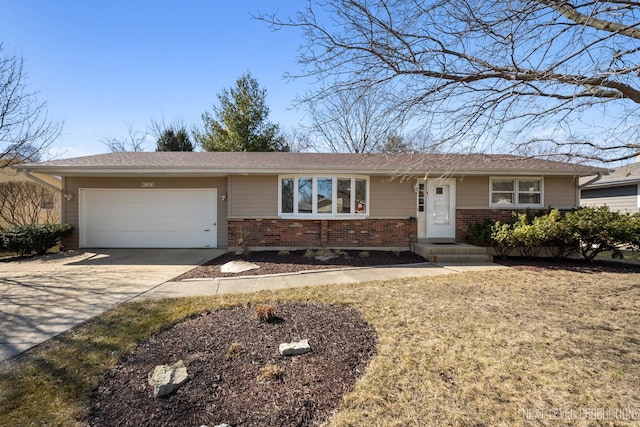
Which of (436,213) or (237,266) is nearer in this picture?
(237,266)

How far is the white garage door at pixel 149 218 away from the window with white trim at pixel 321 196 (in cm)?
268

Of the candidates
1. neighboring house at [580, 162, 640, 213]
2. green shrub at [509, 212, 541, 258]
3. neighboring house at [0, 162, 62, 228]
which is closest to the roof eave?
green shrub at [509, 212, 541, 258]

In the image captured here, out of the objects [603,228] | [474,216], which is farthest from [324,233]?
[603,228]

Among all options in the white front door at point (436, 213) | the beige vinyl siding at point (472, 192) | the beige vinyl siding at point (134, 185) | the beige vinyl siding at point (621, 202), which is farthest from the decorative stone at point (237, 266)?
the beige vinyl siding at point (621, 202)

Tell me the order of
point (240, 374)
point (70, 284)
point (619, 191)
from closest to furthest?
point (240, 374), point (70, 284), point (619, 191)

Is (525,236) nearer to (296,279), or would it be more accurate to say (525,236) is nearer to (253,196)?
(296,279)

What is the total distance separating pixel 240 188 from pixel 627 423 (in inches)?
364

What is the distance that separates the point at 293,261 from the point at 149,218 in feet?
18.8

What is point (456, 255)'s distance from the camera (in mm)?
8688

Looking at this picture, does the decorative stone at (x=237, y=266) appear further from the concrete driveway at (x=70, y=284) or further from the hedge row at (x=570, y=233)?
the hedge row at (x=570, y=233)

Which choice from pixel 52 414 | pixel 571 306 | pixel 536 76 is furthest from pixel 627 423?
pixel 52 414

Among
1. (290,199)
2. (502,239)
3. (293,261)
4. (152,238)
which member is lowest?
(293,261)

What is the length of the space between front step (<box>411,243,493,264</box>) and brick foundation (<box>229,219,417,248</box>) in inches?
45.9

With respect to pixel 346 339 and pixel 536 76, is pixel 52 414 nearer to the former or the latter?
pixel 346 339
